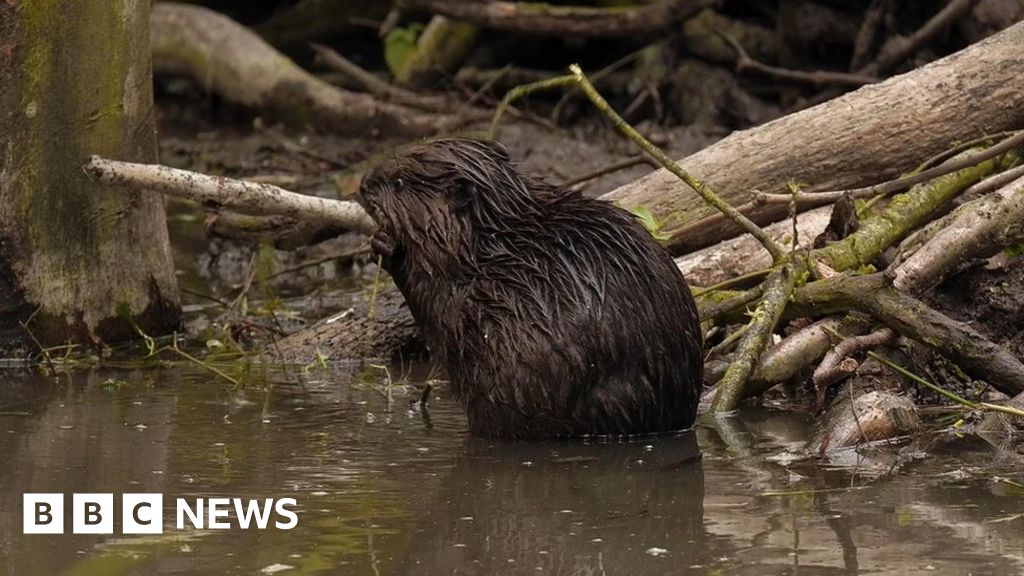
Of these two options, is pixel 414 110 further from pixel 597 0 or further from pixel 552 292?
pixel 552 292

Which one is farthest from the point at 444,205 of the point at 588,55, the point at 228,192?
Result: the point at 588,55

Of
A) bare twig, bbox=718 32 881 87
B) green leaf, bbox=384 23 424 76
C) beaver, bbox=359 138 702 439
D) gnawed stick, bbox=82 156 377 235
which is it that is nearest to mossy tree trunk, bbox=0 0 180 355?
gnawed stick, bbox=82 156 377 235

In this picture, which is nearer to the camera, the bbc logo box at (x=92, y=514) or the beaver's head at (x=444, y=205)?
the bbc logo box at (x=92, y=514)

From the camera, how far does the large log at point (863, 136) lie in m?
6.42

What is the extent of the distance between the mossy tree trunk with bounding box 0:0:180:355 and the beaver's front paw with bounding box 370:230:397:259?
56.6 inches

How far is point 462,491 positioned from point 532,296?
845mm

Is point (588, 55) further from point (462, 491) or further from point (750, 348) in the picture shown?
point (462, 491)

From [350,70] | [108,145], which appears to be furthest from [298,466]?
[350,70]

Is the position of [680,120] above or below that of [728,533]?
above

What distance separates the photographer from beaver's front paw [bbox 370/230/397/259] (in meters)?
5.34

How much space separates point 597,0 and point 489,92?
2.96 ft

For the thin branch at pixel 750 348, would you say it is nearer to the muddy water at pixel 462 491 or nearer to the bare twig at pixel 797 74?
the muddy water at pixel 462 491

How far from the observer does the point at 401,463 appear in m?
4.80

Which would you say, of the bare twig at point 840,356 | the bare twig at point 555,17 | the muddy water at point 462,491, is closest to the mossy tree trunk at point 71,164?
the muddy water at point 462,491
